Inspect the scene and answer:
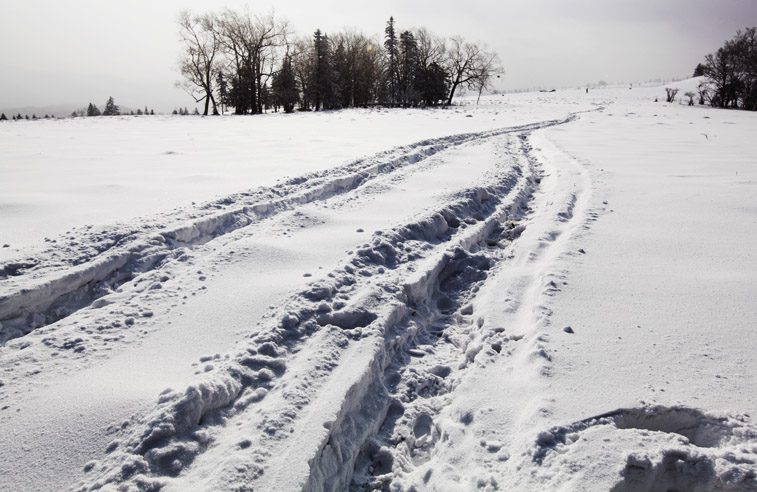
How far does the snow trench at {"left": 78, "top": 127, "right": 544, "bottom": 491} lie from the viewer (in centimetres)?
179

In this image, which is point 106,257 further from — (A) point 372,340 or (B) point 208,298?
(A) point 372,340

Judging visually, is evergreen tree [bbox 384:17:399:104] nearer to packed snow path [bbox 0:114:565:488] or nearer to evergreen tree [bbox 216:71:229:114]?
evergreen tree [bbox 216:71:229:114]

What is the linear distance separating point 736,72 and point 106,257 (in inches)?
1947

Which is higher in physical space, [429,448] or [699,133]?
[699,133]

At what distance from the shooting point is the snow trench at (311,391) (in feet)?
5.86

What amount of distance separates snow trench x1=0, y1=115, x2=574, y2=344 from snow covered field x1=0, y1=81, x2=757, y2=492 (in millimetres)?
20

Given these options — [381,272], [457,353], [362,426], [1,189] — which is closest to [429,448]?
[362,426]

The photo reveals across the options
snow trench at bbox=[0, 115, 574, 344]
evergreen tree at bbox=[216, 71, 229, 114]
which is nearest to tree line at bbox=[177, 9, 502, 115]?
evergreen tree at bbox=[216, 71, 229, 114]

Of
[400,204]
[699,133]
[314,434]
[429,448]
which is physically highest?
[699,133]

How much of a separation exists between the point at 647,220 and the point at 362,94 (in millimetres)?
37413

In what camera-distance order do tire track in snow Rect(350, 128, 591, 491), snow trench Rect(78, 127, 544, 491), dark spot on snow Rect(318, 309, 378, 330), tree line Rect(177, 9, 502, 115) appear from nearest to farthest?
snow trench Rect(78, 127, 544, 491)
tire track in snow Rect(350, 128, 591, 491)
dark spot on snow Rect(318, 309, 378, 330)
tree line Rect(177, 9, 502, 115)

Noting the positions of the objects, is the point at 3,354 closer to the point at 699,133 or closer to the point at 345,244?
the point at 345,244

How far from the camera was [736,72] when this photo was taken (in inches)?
1441

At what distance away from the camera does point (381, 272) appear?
11.7 ft
